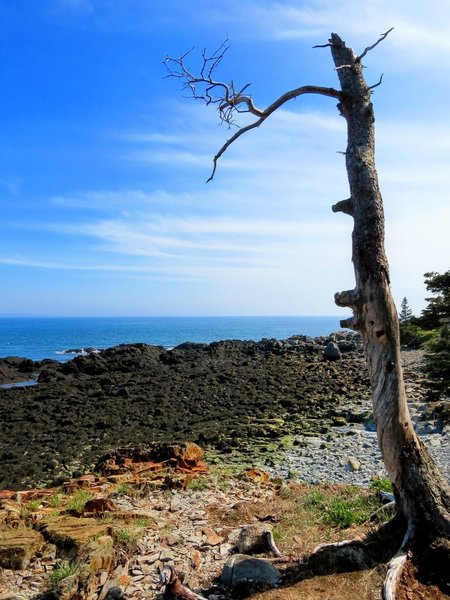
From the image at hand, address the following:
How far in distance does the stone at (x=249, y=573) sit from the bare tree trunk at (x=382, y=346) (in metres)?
1.61

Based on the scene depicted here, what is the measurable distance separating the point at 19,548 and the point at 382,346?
528cm

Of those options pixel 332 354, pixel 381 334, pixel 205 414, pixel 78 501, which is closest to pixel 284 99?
pixel 381 334

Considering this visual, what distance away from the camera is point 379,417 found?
5996 mm

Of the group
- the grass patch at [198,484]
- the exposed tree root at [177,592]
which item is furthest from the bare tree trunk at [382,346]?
the grass patch at [198,484]

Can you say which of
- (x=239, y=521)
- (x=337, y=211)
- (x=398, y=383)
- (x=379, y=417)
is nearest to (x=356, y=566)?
(x=379, y=417)

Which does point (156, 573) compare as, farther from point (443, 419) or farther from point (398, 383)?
point (443, 419)

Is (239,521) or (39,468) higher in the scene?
(239,521)

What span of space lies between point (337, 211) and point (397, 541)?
161 inches

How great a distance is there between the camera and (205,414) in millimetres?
20875

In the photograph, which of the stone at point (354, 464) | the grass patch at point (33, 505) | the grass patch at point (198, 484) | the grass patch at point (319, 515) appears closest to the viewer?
the grass patch at point (319, 515)

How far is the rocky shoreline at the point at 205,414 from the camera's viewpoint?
13828 mm

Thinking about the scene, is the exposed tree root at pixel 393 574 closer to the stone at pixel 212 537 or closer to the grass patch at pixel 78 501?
the stone at pixel 212 537

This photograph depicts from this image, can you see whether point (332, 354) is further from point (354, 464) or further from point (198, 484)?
point (198, 484)

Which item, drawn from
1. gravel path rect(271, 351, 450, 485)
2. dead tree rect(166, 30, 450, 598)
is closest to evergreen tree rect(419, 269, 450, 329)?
gravel path rect(271, 351, 450, 485)
